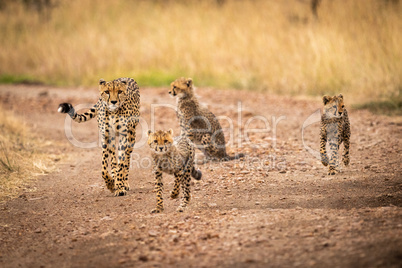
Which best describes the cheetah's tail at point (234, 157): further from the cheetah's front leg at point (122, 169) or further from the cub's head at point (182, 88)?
the cheetah's front leg at point (122, 169)

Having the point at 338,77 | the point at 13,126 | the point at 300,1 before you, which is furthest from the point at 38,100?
the point at 300,1

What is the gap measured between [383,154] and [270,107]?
3420 mm

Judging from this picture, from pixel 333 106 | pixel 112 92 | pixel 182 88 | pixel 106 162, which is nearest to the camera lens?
pixel 112 92

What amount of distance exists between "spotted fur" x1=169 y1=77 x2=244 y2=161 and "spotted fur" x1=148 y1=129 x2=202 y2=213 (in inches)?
60.0

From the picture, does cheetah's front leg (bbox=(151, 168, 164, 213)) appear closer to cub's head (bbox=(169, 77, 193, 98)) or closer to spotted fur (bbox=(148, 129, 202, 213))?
spotted fur (bbox=(148, 129, 202, 213))

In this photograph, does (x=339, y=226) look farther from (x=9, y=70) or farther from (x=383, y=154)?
(x=9, y=70)

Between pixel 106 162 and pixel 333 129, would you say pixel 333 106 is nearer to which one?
pixel 333 129

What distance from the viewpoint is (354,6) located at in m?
11.7

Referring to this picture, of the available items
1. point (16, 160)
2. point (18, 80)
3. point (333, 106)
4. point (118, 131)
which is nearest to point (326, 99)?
point (333, 106)

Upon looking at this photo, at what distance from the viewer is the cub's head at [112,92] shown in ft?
15.6

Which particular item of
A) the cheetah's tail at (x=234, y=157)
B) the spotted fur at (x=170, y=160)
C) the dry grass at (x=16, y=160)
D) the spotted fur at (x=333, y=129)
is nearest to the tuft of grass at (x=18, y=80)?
the dry grass at (x=16, y=160)

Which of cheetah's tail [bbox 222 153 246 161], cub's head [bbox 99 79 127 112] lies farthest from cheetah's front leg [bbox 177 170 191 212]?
cheetah's tail [bbox 222 153 246 161]

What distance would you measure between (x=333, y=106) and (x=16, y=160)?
3758 millimetres

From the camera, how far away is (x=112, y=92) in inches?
188
